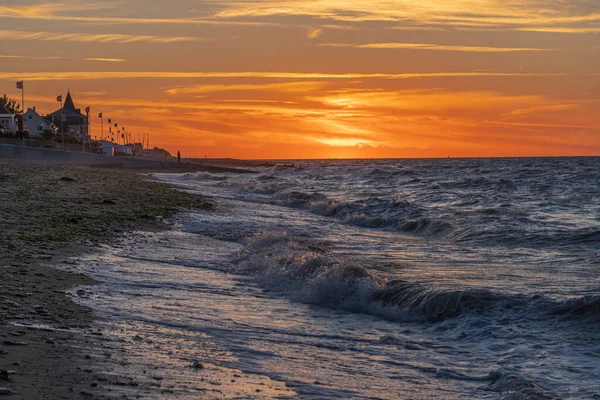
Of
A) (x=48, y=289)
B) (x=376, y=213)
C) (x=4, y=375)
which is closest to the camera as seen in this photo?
(x=4, y=375)

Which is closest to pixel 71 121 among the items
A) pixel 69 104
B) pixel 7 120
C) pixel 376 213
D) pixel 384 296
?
pixel 69 104

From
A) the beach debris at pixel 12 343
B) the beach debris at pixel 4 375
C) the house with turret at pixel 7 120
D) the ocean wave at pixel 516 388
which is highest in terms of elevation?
the house with turret at pixel 7 120

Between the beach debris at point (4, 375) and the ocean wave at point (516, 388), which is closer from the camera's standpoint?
the beach debris at point (4, 375)

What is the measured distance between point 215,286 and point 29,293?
346 cm

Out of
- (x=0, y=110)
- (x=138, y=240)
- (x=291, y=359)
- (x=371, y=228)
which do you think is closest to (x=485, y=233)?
(x=371, y=228)

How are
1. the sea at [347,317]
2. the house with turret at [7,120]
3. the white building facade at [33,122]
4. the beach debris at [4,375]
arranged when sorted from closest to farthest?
the beach debris at [4,375], the sea at [347,317], the house with turret at [7,120], the white building facade at [33,122]

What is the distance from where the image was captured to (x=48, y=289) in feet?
31.8

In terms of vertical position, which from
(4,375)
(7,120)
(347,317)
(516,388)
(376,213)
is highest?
(7,120)

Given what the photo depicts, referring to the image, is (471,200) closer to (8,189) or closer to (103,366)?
(8,189)

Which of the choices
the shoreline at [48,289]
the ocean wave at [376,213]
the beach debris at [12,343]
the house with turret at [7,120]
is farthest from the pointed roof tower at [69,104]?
the beach debris at [12,343]

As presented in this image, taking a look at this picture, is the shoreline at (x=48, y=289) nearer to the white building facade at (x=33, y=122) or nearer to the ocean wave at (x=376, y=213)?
the ocean wave at (x=376, y=213)

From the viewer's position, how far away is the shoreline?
6.10m

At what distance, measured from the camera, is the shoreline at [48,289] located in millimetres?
6102

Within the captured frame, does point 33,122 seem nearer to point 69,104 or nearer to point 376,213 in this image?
point 69,104
